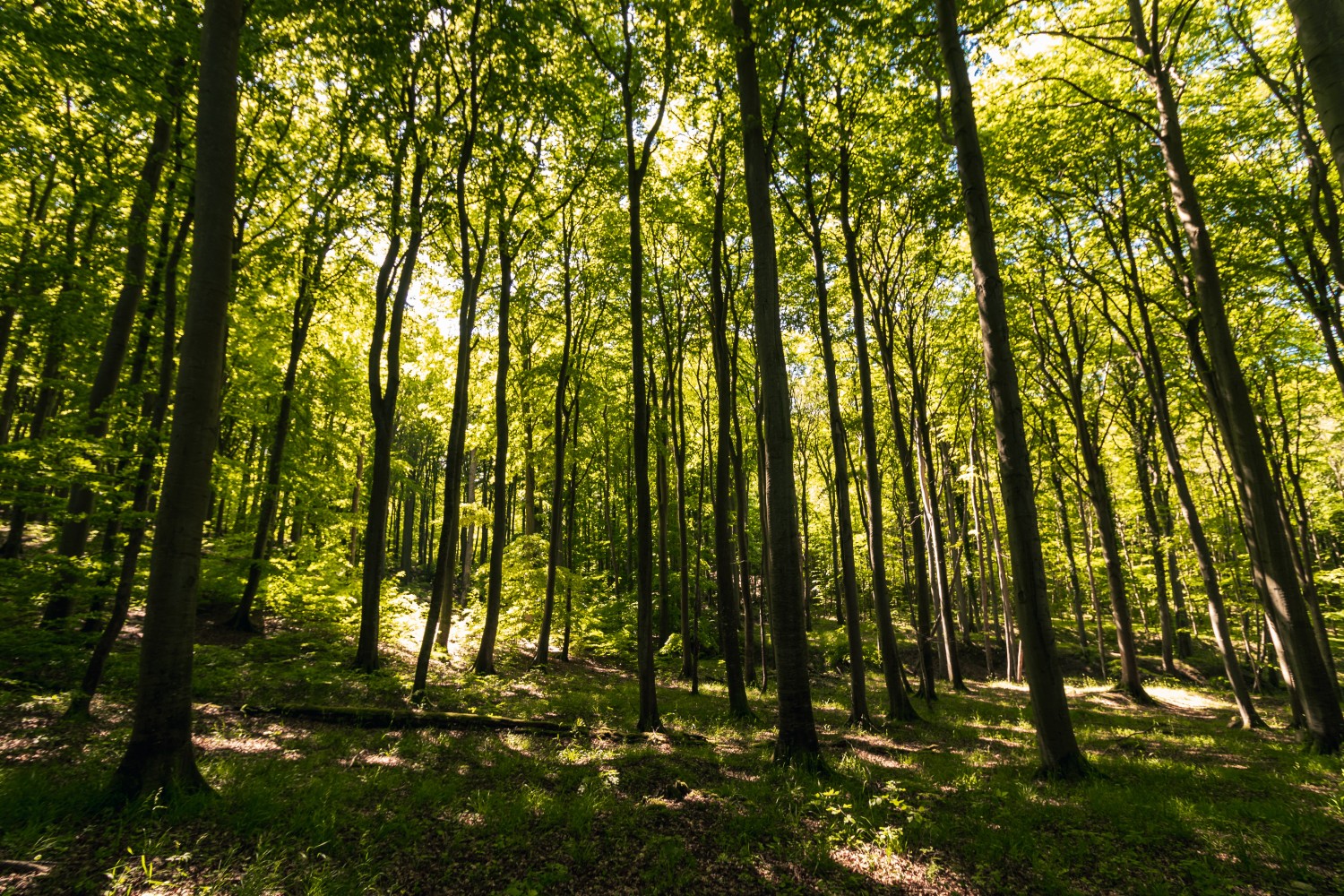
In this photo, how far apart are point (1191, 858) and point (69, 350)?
23.4 m

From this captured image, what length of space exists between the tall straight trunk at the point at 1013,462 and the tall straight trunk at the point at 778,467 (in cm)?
268

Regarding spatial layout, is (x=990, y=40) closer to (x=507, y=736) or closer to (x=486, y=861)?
(x=486, y=861)

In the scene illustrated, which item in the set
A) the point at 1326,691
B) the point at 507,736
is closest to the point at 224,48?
the point at 507,736

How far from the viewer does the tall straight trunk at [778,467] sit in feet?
24.5

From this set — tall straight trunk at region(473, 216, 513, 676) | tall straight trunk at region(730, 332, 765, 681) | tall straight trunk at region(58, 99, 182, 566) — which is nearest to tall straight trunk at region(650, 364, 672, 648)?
tall straight trunk at region(730, 332, 765, 681)

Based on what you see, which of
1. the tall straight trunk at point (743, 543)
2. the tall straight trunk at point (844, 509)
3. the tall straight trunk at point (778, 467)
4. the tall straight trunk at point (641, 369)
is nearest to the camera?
the tall straight trunk at point (778, 467)

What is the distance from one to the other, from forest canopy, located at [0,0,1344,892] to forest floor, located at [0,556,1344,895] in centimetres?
6

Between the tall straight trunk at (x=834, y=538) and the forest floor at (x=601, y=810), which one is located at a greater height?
the tall straight trunk at (x=834, y=538)

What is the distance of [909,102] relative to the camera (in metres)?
10.7

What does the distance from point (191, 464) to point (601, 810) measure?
17.8 feet

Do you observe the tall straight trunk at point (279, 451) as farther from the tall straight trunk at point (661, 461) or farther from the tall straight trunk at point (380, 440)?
the tall straight trunk at point (661, 461)

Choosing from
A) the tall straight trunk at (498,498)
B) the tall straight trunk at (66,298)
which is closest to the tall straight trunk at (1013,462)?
the tall straight trunk at (498,498)

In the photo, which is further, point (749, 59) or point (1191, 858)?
point (749, 59)

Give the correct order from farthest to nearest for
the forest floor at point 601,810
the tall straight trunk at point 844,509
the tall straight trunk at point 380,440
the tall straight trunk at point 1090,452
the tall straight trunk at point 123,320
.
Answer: the tall straight trunk at point 1090,452
the tall straight trunk at point 380,440
the tall straight trunk at point 844,509
the tall straight trunk at point 123,320
the forest floor at point 601,810
